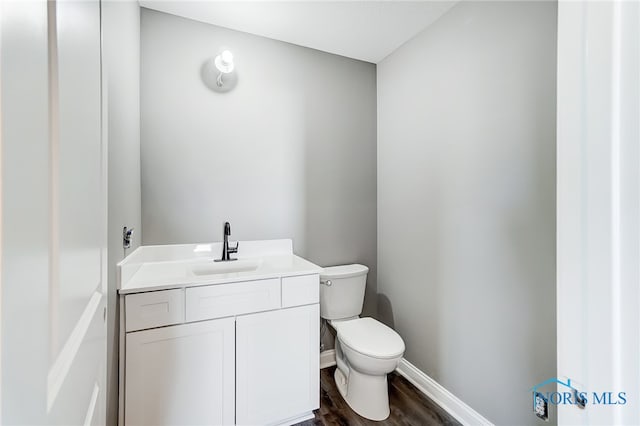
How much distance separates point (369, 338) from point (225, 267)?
991 millimetres

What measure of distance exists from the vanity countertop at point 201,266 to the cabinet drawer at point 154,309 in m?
0.03

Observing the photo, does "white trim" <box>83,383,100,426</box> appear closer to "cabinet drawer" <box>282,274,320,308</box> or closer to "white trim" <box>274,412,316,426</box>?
"cabinet drawer" <box>282,274,320,308</box>

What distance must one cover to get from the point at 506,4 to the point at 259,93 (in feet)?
4.84

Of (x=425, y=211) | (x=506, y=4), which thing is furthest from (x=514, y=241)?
(x=506, y=4)

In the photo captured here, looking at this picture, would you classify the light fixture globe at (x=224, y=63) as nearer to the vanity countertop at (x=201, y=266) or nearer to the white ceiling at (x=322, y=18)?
the white ceiling at (x=322, y=18)

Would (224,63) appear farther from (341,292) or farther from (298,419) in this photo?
(298,419)

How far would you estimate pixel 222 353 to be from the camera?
1.34m

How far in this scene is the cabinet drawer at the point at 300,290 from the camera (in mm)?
1486

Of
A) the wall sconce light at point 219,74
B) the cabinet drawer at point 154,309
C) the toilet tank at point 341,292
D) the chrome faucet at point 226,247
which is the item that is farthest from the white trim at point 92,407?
the wall sconce light at point 219,74

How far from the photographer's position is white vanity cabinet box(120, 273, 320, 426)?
1.21 meters

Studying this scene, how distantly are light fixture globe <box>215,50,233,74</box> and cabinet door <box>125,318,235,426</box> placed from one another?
1490 millimetres

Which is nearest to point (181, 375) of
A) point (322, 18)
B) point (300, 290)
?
point (300, 290)

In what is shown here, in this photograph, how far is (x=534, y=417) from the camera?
123cm

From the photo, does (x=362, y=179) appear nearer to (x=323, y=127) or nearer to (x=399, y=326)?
(x=323, y=127)
